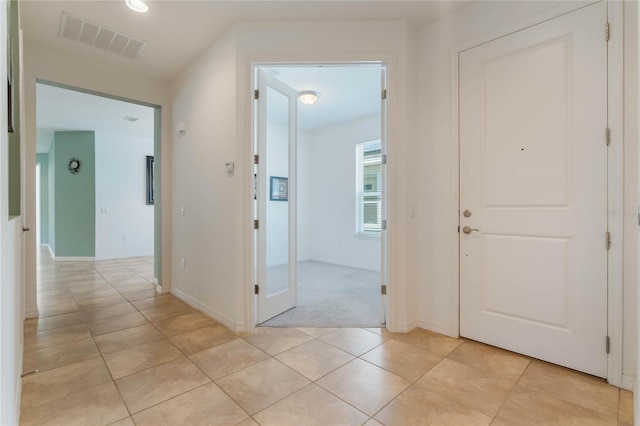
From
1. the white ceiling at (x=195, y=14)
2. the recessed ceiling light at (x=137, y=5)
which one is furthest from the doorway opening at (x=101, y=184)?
the recessed ceiling light at (x=137, y=5)

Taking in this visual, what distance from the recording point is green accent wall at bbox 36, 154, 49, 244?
8414mm

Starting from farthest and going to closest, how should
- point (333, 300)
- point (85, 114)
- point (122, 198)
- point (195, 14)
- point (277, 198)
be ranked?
point (122, 198)
point (85, 114)
point (333, 300)
point (277, 198)
point (195, 14)

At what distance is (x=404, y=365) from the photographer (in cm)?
199

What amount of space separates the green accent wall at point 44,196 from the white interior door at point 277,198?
8.76 m

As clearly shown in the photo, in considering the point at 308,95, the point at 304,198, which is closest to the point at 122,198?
the point at 304,198

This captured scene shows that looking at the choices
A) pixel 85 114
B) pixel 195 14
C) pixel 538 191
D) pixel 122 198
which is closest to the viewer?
pixel 538 191

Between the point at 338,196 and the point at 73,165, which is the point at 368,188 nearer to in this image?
the point at 338,196

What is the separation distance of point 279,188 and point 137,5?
6.19 feet

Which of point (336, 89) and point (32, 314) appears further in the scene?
point (336, 89)

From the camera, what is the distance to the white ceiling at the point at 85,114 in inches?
174

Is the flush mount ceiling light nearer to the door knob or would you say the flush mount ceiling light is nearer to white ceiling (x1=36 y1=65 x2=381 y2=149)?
white ceiling (x1=36 y1=65 x2=381 y2=149)

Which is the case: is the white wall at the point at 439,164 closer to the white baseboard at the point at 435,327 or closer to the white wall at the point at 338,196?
the white baseboard at the point at 435,327

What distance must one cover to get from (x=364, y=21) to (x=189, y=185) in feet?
7.76

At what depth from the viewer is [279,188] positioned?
318cm
